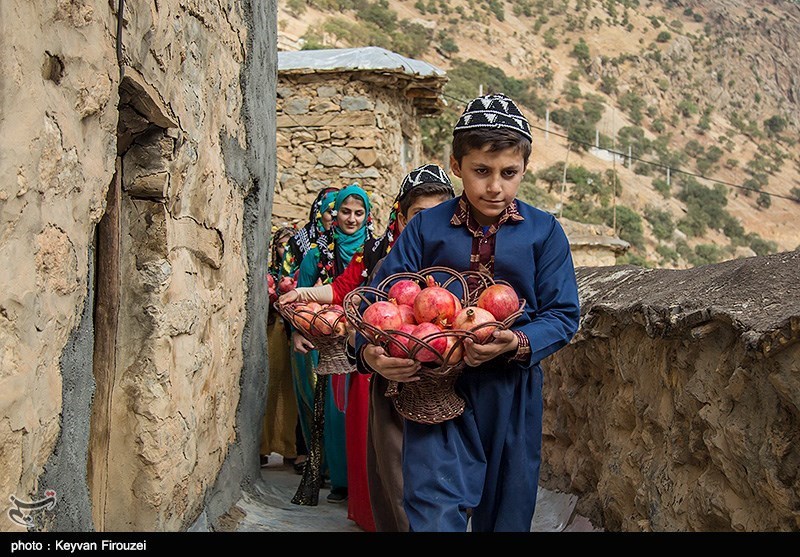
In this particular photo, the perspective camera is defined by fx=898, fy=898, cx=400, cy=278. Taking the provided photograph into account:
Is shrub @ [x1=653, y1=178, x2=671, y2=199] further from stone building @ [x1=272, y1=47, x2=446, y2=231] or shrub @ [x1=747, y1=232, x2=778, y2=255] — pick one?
stone building @ [x1=272, y1=47, x2=446, y2=231]

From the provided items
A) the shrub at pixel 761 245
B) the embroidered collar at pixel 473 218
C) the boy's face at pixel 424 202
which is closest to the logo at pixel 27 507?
the embroidered collar at pixel 473 218

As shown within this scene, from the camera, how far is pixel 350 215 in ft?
19.6

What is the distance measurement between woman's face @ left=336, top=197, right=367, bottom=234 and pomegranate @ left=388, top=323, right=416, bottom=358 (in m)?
3.35

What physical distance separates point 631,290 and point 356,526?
6.45ft

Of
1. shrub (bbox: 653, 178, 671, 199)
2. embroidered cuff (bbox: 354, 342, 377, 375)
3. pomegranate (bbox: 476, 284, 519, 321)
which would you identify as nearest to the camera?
pomegranate (bbox: 476, 284, 519, 321)

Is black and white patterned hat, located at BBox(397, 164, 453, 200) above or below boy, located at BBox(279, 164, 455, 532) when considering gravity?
above

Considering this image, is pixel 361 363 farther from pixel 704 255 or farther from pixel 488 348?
pixel 704 255

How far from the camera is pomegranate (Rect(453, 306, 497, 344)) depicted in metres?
2.60

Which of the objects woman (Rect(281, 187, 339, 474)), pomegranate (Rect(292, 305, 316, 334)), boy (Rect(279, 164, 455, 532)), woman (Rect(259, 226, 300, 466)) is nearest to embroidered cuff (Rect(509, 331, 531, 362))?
boy (Rect(279, 164, 455, 532))

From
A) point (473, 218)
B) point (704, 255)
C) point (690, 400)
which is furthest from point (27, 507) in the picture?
point (704, 255)

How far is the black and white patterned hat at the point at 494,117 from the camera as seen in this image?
2.92m

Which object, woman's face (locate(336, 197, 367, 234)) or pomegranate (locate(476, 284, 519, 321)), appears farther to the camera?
woman's face (locate(336, 197, 367, 234))

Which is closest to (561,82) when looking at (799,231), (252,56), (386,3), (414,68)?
(386,3)

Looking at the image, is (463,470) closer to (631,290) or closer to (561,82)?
(631,290)
